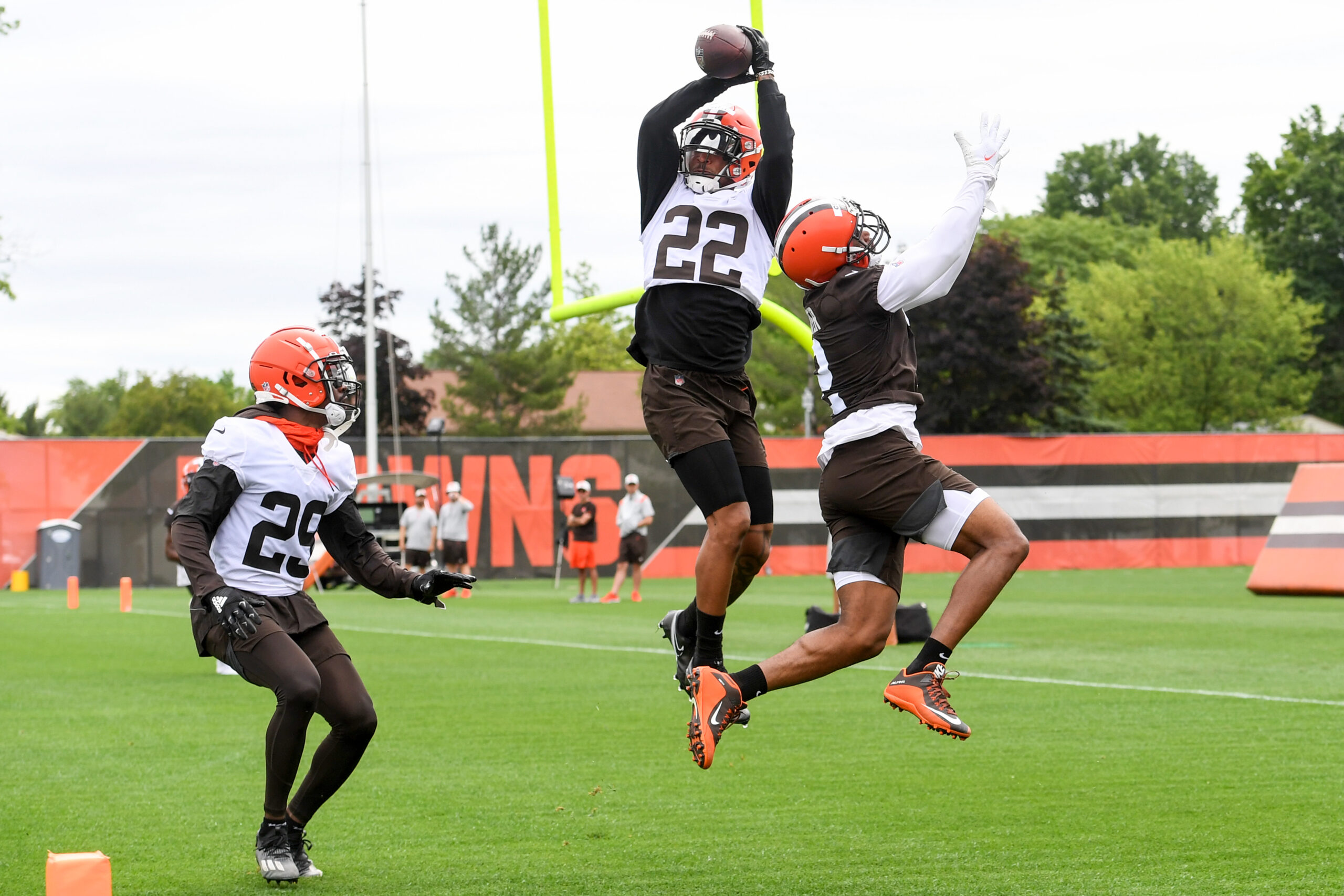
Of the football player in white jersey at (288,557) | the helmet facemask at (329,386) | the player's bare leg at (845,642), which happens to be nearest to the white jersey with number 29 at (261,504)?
the football player in white jersey at (288,557)

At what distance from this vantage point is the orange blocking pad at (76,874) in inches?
172

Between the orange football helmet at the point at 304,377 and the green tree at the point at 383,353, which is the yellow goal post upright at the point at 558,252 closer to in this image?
the orange football helmet at the point at 304,377

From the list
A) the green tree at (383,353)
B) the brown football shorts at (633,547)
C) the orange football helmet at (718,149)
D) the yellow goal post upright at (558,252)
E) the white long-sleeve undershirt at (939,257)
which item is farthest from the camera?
the green tree at (383,353)

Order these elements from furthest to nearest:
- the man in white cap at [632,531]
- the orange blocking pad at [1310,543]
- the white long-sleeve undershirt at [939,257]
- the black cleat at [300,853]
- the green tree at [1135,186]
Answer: the green tree at [1135,186] → the man in white cap at [632,531] → the orange blocking pad at [1310,543] → the black cleat at [300,853] → the white long-sleeve undershirt at [939,257]

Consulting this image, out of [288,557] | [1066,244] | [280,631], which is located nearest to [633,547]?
[288,557]

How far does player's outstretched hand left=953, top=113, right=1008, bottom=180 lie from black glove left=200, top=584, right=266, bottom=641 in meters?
3.30

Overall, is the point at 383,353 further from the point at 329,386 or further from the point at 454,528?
the point at 329,386

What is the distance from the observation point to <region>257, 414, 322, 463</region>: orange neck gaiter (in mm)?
6715

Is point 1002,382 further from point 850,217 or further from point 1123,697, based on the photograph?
point 850,217

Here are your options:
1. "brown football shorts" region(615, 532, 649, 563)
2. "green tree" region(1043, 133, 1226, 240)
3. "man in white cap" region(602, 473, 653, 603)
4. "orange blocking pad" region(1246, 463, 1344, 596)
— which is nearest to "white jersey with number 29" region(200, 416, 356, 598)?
"man in white cap" region(602, 473, 653, 603)

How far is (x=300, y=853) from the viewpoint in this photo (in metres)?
6.78

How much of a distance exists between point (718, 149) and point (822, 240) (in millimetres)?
576

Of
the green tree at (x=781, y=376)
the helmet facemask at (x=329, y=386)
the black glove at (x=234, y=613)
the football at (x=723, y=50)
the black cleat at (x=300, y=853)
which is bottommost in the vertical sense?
the black cleat at (x=300, y=853)

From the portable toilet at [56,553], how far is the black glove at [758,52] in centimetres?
2614
